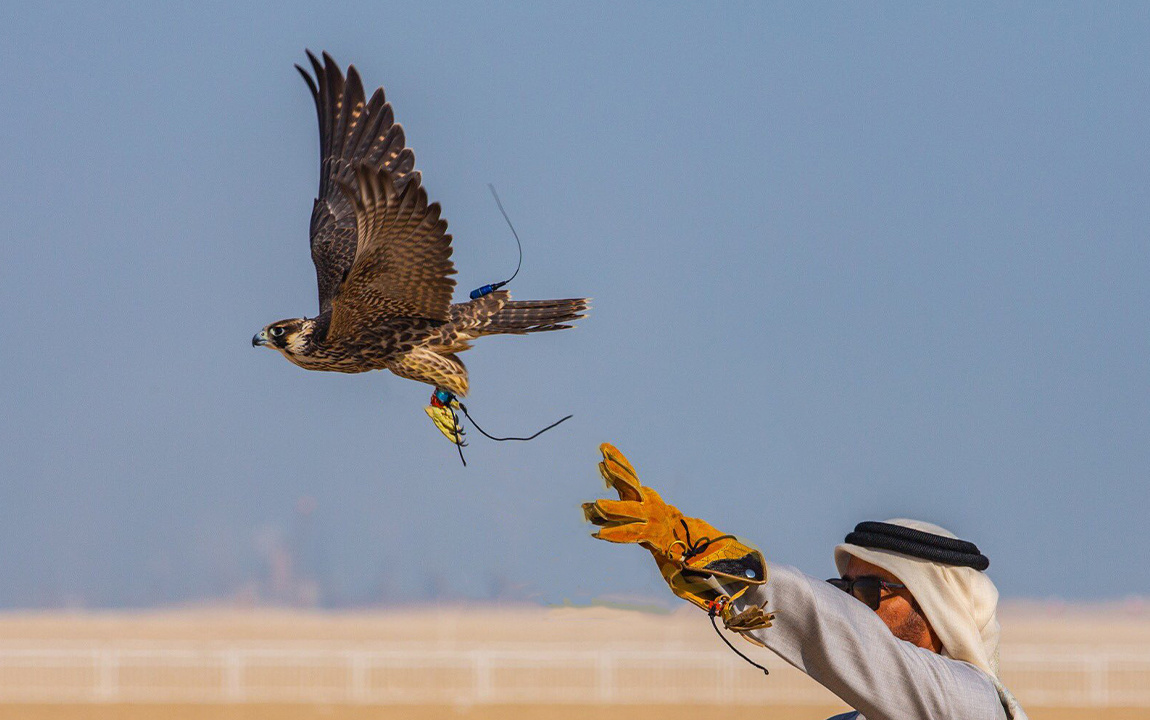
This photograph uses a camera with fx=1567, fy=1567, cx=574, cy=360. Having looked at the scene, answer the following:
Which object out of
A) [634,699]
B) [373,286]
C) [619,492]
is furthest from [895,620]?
[634,699]

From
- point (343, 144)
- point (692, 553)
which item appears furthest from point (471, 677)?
point (692, 553)

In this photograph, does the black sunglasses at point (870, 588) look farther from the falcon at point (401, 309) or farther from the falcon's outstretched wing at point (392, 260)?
the falcon's outstretched wing at point (392, 260)

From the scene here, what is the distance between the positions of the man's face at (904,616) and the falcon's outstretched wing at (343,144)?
2.47 meters

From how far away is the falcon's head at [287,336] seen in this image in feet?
16.0

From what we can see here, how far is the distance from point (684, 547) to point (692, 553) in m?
0.02

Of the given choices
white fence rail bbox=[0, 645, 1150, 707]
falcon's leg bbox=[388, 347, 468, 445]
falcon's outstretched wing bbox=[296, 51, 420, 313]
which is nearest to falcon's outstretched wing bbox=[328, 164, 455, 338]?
falcon's leg bbox=[388, 347, 468, 445]

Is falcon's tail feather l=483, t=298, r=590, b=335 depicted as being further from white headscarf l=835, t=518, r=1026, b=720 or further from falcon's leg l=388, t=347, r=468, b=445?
white headscarf l=835, t=518, r=1026, b=720

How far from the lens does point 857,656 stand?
3641 millimetres

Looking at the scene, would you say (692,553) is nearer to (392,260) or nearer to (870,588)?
(870,588)

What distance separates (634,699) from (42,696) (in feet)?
25.3

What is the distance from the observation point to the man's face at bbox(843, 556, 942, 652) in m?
3.99

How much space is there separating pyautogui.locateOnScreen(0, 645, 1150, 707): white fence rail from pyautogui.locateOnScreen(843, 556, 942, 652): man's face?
643 inches

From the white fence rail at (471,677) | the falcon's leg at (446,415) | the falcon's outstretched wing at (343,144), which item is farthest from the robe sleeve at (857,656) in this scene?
the white fence rail at (471,677)

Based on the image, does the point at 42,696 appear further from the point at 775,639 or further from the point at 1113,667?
the point at 775,639
